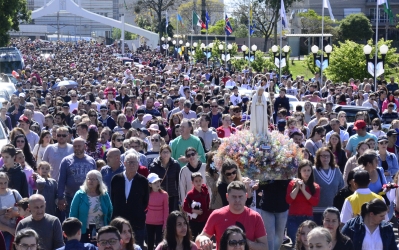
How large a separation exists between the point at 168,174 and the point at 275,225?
2.00m

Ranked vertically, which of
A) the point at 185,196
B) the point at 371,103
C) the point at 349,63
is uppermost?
the point at 349,63

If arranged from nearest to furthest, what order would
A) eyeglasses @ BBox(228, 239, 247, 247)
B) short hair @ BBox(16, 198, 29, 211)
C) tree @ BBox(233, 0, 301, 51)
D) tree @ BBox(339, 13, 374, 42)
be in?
eyeglasses @ BBox(228, 239, 247, 247) → short hair @ BBox(16, 198, 29, 211) → tree @ BBox(233, 0, 301, 51) → tree @ BBox(339, 13, 374, 42)

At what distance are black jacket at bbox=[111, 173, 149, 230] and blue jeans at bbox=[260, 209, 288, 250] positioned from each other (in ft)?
4.89

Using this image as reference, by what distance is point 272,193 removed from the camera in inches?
406

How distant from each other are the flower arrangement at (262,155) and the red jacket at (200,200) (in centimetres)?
52

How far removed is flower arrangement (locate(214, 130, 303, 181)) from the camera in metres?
10.4

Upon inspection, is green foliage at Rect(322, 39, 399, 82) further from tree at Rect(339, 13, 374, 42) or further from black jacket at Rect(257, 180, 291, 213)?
tree at Rect(339, 13, 374, 42)

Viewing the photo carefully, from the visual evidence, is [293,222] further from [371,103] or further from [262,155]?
[371,103]

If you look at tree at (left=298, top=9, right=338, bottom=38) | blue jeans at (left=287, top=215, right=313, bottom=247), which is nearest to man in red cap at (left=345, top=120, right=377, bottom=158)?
blue jeans at (left=287, top=215, right=313, bottom=247)

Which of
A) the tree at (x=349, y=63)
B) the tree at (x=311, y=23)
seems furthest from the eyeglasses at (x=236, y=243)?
the tree at (x=311, y=23)

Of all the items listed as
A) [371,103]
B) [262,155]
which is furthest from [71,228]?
[371,103]

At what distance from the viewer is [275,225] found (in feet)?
33.4

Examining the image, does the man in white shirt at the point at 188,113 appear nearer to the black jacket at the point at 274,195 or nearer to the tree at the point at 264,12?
the black jacket at the point at 274,195

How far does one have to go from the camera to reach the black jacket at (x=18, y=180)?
10375mm
